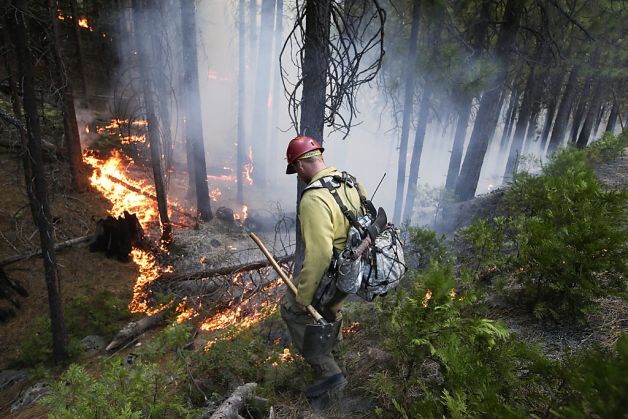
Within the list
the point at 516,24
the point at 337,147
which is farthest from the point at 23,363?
the point at 337,147

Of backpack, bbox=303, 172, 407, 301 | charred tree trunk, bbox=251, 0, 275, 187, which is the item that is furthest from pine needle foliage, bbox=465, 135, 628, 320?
charred tree trunk, bbox=251, 0, 275, 187

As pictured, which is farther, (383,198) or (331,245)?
(383,198)

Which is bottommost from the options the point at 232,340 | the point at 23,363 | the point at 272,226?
the point at 272,226

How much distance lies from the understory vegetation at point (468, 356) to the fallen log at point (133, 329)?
107 inches

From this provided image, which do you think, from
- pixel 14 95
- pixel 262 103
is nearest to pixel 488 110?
pixel 14 95

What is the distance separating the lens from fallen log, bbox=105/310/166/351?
21.1 ft

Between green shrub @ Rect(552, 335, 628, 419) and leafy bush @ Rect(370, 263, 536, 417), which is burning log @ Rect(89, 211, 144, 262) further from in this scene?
green shrub @ Rect(552, 335, 628, 419)

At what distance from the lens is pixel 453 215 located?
1056 cm

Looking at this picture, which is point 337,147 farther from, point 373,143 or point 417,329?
point 417,329

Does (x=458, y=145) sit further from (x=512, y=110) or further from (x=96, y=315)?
(x=512, y=110)

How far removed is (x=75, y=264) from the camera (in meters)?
Answer: 9.02

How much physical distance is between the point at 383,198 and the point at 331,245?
22649 mm

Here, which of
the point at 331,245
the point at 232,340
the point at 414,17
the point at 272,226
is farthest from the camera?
the point at 272,226

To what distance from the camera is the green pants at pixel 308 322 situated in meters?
3.36
